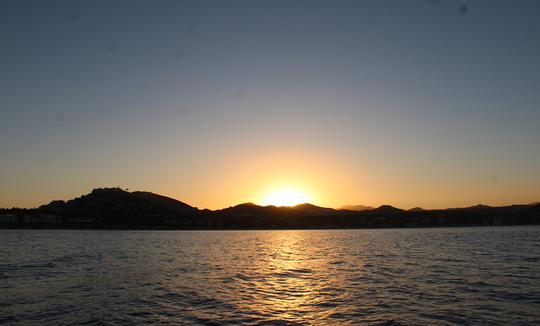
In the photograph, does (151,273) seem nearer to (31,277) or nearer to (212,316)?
(31,277)

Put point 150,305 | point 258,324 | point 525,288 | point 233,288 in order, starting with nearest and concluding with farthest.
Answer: point 258,324, point 150,305, point 525,288, point 233,288

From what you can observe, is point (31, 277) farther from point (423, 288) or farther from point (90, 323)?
point (423, 288)

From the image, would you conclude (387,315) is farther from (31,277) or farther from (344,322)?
(31,277)

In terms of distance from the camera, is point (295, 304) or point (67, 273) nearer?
point (295, 304)

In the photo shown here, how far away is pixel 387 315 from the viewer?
25906 mm

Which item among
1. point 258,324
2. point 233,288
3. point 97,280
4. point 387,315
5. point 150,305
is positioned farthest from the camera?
point 97,280

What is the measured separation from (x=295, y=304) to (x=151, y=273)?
83.5ft

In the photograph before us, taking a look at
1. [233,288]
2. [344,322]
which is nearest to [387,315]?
[344,322]

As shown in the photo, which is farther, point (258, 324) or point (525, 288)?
point (525, 288)

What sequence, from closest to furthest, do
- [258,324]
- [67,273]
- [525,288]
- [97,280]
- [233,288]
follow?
[258,324] → [525,288] → [233,288] → [97,280] → [67,273]

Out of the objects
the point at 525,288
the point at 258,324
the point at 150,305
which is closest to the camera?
the point at 258,324

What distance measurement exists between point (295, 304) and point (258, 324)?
6526mm

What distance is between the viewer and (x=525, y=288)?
35.3m

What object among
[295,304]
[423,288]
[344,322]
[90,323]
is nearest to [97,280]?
[90,323]
